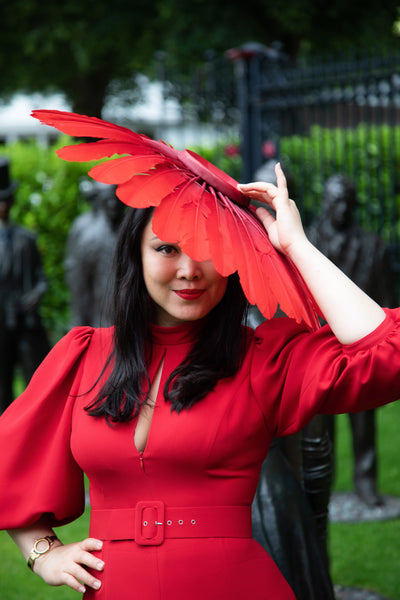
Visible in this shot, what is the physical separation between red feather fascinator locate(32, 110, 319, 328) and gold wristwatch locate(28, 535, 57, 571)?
828 millimetres

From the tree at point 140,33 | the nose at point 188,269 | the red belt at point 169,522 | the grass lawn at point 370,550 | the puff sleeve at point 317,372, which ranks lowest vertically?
the grass lawn at point 370,550

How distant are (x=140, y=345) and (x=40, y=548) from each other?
567mm

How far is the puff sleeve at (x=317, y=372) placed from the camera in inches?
64.7

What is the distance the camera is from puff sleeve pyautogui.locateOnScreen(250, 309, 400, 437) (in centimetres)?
164

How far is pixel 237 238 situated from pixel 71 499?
80cm

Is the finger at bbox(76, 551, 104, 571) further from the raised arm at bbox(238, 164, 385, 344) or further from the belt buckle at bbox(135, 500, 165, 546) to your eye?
the raised arm at bbox(238, 164, 385, 344)

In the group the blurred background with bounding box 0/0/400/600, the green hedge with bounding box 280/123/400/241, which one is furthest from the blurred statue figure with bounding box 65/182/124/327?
the green hedge with bounding box 280/123/400/241

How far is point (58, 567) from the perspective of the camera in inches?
73.3

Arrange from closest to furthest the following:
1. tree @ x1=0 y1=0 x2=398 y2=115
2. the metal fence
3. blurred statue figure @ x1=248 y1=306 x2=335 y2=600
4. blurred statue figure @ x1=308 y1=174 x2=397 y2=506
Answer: blurred statue figure @ x1=248 y1=306 x2=335 y2=600 → blurred statue figure @ x1=308 y1=174 x2=397 y2=506 → the metal fence → tree @ x1=0 y1=0 x2=398 y2=115

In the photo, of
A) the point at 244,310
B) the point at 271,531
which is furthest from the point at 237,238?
the point at 271,531

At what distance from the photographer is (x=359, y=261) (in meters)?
5.84

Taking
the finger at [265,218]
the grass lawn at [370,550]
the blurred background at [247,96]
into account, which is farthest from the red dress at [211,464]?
the grass lawn at [370,550]

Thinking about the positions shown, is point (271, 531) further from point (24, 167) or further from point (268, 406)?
point (24, 167)

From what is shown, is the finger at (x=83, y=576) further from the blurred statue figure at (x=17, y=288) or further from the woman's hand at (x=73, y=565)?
the blurred statue figure at (x=17, y=288)
